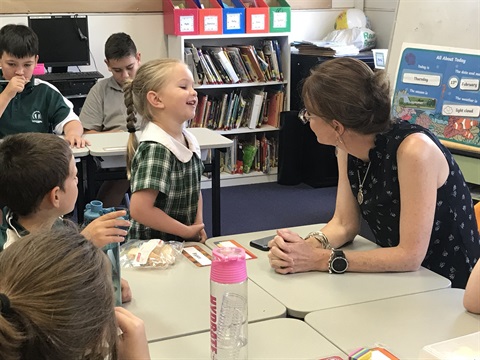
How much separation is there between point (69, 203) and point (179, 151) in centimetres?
60

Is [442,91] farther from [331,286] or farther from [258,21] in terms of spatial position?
[258,21]

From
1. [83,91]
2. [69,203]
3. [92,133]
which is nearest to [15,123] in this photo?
[92,133]

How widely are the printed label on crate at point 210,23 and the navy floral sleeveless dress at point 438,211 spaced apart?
304 cm

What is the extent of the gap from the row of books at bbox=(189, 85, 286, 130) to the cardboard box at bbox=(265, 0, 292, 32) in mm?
495

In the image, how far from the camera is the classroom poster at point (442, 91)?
2.94 metres

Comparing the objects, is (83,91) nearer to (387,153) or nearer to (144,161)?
(144,161)

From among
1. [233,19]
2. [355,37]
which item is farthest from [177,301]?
[355,37]

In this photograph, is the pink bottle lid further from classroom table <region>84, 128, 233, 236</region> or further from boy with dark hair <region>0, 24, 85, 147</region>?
boy with dark hair <region>0, 24, 85, 147</region>

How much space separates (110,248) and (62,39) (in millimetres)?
3360

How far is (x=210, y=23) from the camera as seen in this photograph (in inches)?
187

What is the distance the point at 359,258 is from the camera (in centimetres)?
176

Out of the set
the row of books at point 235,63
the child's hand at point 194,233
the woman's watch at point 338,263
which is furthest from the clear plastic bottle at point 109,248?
the row of books at point 235,63

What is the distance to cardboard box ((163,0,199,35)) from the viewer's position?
4672 mm

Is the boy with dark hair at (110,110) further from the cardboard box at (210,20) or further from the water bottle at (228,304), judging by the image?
the water bottle at (228,304)
